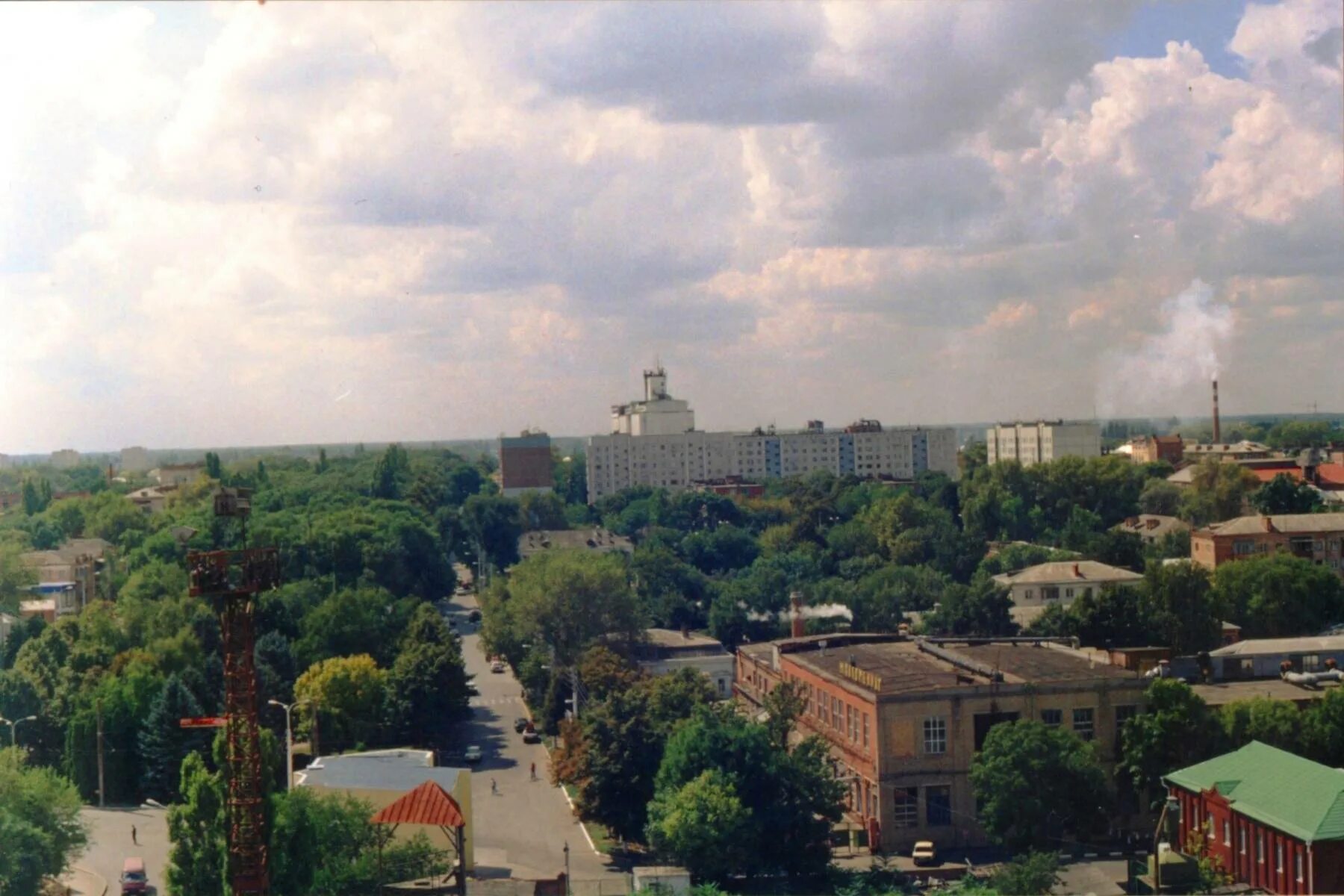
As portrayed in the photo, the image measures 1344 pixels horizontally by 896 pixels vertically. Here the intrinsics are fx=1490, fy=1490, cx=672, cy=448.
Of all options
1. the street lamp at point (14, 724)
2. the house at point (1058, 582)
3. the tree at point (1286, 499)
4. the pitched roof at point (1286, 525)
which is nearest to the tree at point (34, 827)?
the street lamp at point (14, 724)

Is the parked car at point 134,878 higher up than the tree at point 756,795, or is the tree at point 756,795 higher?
the tree at point 756,795

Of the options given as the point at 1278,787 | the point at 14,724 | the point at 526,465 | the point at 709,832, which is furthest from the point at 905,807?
the point at 526,465

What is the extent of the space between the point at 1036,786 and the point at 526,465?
57278mm

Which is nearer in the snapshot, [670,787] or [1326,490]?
[670,787]

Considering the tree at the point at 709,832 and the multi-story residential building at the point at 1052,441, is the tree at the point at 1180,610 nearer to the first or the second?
the tree at the point at 709,832

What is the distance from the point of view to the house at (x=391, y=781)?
563 inches

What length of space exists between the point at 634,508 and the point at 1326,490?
70.3 feet

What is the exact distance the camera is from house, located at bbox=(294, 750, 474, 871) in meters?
14.3

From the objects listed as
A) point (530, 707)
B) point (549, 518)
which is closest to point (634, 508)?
point (549, 518)

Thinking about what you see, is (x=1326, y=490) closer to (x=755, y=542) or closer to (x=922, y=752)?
(x=755, y=542)

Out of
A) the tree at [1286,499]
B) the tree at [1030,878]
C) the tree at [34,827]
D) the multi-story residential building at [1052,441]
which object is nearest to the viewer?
the tree at [34,827]

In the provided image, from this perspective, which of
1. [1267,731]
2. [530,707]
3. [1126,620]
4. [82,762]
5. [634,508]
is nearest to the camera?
[1267,731]

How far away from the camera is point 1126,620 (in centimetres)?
2139

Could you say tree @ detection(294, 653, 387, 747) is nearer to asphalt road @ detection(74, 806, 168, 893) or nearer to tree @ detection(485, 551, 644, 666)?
asphalt road @ detection(74, 806, 168, 893)
